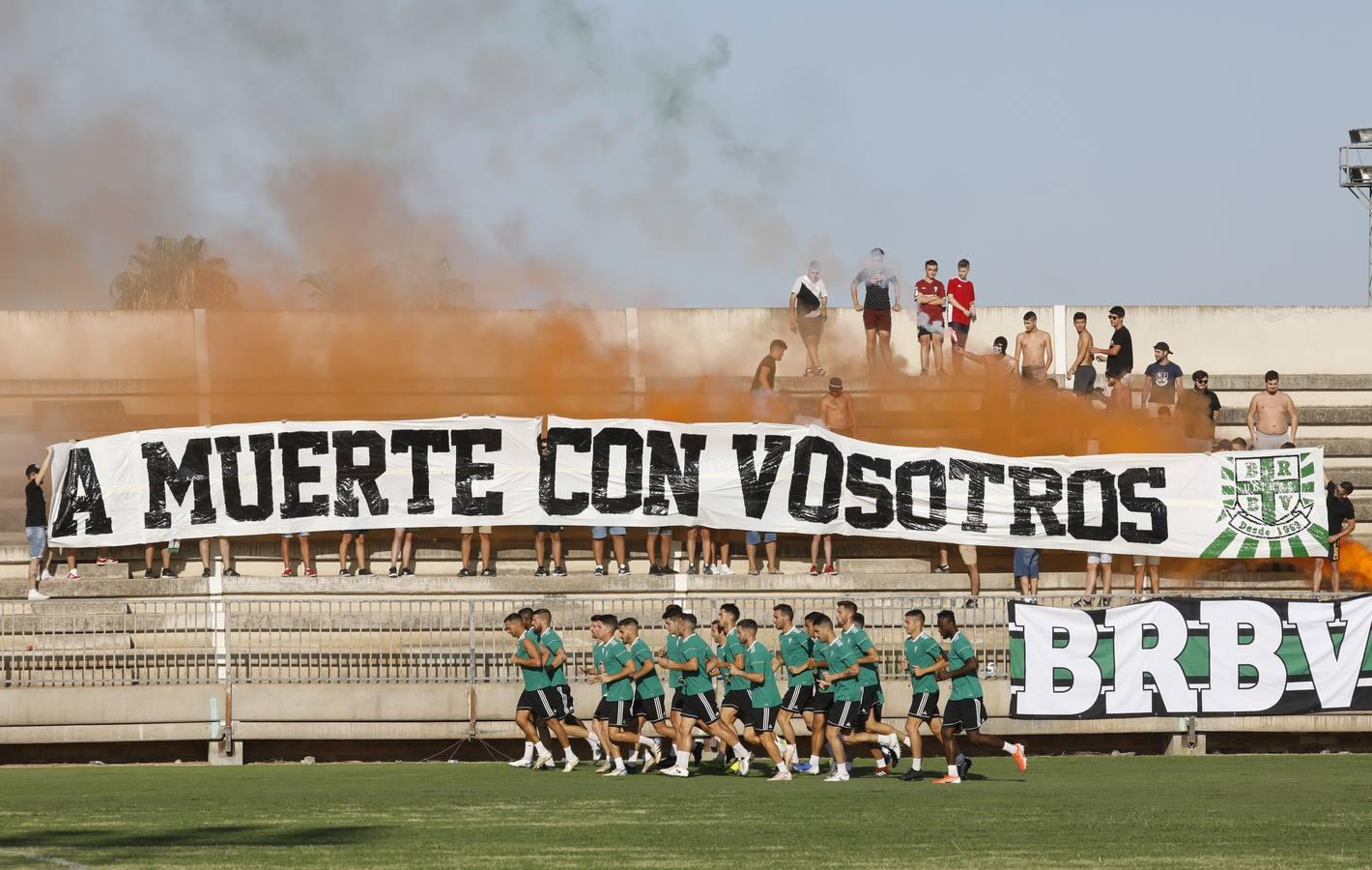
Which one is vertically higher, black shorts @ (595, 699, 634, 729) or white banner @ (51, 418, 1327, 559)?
white banner @ (51, 418, 1327, 559)

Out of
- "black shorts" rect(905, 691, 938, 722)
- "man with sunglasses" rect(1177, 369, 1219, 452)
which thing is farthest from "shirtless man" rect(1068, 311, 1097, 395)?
"black shorts" rect(905, 691, 938, 722)

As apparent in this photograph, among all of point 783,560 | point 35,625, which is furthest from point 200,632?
point 783,560

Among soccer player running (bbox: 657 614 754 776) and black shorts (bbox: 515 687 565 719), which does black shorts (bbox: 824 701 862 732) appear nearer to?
soccer player running (bbox: 657 614 754 776)

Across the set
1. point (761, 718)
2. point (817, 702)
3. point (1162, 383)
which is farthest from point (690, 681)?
point (1162, 383)

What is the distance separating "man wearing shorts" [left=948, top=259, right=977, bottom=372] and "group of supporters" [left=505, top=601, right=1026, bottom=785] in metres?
8.56

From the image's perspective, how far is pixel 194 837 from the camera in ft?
33.2

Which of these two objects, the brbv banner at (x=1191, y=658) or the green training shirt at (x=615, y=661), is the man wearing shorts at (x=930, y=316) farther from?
the green training shirt at (x=615, y=661)

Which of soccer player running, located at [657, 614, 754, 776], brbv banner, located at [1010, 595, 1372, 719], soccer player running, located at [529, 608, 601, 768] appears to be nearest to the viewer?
soccer player running, located at [657, 614, 754, 776]

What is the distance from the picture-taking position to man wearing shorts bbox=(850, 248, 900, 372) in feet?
75.5

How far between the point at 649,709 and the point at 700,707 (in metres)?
0.49

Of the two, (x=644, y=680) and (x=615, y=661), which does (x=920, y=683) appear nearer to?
(x=644, y=680)

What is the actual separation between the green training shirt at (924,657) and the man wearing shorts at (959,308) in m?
8.92

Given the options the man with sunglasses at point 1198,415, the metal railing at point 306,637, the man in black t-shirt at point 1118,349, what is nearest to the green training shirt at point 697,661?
the metal railing at point 306,637

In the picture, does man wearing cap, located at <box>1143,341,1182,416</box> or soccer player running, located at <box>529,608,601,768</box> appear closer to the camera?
soccer player running, located at <box>529,608,601,768</box>
